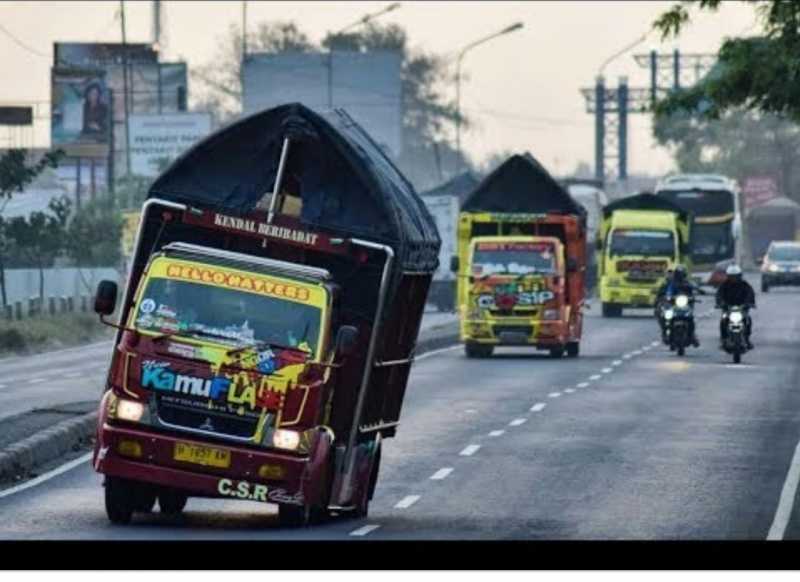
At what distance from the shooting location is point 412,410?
35219 millimetres

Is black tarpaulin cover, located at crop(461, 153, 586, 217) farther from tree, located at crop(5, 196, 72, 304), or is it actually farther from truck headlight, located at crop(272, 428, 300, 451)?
truck headlight, located at crop(272, 428, 300, 451)

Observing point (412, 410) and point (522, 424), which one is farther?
point (412, 410)

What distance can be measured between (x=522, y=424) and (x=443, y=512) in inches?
431

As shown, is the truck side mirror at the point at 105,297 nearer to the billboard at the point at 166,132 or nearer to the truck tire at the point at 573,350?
the truck tire at the point at 573,350

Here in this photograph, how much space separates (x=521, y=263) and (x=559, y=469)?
73.0 ft

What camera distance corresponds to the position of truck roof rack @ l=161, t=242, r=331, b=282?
19.6m

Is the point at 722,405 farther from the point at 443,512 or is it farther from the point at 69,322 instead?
the point at 69,322

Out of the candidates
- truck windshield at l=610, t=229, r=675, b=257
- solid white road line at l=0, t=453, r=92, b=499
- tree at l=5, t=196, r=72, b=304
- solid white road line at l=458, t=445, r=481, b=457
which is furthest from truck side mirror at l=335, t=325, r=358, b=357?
truck windshield at l=610, t=229, r=675, b=257

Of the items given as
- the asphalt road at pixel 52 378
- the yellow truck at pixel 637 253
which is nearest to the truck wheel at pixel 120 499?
the asphalt road at pixel 52 378

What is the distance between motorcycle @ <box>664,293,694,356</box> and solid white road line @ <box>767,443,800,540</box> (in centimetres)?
2240

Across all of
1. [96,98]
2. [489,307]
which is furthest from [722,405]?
[96,98]

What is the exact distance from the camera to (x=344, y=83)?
4980 inches

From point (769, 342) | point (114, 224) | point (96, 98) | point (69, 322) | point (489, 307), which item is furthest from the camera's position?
point (96, 98)

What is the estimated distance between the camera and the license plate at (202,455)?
18953 millimetres
